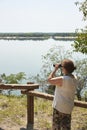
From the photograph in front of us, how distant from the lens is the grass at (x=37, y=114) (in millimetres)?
9429

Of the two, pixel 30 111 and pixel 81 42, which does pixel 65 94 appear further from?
pixel 81 42

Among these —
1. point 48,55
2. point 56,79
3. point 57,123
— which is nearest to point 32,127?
point 57,123

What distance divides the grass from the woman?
2.50m

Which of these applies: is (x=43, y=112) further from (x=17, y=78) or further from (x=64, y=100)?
(x=17, y=78)

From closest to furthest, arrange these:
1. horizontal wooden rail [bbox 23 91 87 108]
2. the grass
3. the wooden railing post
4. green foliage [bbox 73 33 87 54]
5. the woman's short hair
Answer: the woman's short hair → horizontal wooden rail [bbox 23 91 87 108] → the wooden railing post → the grass → green foliage [bbox 73 33 87 54]

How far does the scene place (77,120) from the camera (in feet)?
32.1

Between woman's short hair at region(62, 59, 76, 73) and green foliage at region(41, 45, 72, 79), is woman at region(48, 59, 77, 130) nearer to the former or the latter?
woman's short hair at region(62, 59, 76, 73)

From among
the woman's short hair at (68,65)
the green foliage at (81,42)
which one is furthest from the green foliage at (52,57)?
the woman's short hair at (68,65)

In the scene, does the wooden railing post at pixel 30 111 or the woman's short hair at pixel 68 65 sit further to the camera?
the wooden railing post at pixel 30 111

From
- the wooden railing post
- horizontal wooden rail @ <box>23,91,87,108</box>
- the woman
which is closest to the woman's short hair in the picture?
the woman

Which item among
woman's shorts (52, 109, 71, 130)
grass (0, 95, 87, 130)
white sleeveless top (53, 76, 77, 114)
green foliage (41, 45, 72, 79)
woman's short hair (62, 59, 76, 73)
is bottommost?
green foliage (41, 45, 72, 79)

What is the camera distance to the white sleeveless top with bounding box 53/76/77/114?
20.5 ft

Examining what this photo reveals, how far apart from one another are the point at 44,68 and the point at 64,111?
112 feet

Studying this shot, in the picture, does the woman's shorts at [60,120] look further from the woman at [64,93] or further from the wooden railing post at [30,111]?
the wooden railing post at [30,111]
